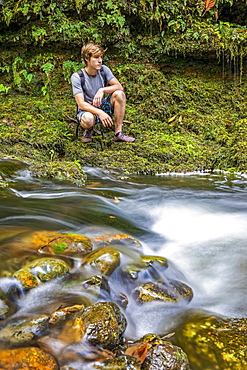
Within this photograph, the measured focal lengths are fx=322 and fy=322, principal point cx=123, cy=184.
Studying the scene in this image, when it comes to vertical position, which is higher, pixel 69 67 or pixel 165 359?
pixel 69 67

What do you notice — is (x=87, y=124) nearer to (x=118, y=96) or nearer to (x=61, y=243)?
(x=118, y=96)

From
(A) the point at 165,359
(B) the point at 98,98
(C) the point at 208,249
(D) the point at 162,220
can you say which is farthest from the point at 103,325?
(B) the point at 98,98

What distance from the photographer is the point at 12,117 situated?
313 inches

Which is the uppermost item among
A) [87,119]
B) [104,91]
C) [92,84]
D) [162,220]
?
[92,84]

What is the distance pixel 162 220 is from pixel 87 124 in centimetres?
334

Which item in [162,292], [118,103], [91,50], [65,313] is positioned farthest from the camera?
[118,103]

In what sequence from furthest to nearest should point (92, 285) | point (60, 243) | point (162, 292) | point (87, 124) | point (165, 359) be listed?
point (87, 124)
point (60, 243)
point (162, 292)
point (92, 285)
point (165, 359)

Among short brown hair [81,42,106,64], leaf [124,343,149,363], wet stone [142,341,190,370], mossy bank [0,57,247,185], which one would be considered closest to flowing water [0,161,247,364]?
leaf [124,343,149,363]

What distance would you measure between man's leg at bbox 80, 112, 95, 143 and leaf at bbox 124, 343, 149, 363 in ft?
17.5

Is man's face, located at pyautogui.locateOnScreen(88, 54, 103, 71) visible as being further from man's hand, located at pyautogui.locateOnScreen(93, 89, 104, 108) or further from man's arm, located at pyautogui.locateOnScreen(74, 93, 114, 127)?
man's arm, located at pyautogui.locateOnScreen(74, 93, 114, 127)

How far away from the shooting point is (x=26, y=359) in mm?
1631

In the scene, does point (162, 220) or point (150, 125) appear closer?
point (162, 220)

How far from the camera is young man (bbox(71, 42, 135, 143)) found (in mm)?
6375

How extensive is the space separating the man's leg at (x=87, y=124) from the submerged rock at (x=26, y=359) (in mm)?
5444
